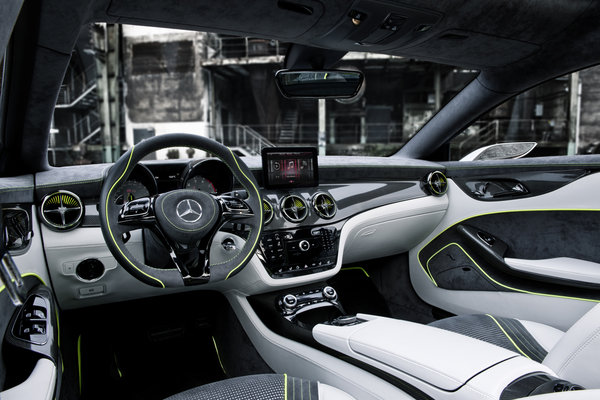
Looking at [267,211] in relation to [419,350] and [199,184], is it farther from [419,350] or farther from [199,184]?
[419,350]

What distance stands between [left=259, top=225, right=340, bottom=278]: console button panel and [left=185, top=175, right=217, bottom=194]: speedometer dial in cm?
32

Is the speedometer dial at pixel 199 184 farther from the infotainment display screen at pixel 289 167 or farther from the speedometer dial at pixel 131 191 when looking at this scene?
the infotainment display screen at pixel 289 167

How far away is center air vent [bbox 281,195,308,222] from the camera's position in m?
1.96

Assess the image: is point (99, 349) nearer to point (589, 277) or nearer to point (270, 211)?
point (270, 211)

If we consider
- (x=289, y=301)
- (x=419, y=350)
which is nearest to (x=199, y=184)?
(x=289, y=301)

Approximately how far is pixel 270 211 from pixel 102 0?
0.99 meters

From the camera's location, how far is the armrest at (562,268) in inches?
78.8

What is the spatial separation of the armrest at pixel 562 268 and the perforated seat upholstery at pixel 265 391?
4.74 ft

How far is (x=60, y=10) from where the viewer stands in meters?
1.20

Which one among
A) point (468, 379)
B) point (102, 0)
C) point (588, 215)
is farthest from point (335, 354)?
point (588, 215)

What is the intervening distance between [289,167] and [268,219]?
0.90 feet

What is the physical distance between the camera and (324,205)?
6.82ft

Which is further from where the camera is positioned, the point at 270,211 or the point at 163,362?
the point at 163,362

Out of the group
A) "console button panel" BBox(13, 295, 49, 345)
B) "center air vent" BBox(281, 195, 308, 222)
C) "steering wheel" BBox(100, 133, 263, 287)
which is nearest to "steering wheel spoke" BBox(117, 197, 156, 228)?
"steering wheel" BBox(100, 133, 263, 287)
